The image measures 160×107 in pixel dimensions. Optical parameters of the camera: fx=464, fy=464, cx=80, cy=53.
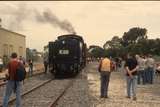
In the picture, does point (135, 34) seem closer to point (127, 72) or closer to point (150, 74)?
point (150, 74)

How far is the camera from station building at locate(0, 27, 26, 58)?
64.0 metres

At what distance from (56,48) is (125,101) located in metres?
20.0

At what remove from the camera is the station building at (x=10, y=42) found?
210 ft

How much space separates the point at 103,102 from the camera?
17547mm

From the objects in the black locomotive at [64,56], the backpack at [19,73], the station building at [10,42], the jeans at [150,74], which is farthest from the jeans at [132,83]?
the station building at [10,42]

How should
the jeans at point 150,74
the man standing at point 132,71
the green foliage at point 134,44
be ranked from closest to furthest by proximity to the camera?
the man standing at point 132,71
the jeans at point 150,74
the green foliage at point 134,44

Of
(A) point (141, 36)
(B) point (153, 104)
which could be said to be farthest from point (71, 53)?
(A) point (141, 36)

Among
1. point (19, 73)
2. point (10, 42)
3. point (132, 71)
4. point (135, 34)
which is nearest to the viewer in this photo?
point (19, 73)

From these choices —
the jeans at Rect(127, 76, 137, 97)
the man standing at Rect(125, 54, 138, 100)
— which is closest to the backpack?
the man standing at Rect(125, 54, 138, 100)

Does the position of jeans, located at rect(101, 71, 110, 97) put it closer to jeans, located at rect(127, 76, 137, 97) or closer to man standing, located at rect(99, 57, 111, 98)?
man standing, located at rect(99, 57, 111, 98)

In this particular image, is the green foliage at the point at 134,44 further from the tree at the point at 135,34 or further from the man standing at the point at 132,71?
the man standing at the point at 132,71

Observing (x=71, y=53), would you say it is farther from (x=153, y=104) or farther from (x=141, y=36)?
(x=141, y=36)

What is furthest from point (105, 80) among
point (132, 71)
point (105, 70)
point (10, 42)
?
point (10, 42)

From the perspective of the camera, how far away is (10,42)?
6956 centimetres
